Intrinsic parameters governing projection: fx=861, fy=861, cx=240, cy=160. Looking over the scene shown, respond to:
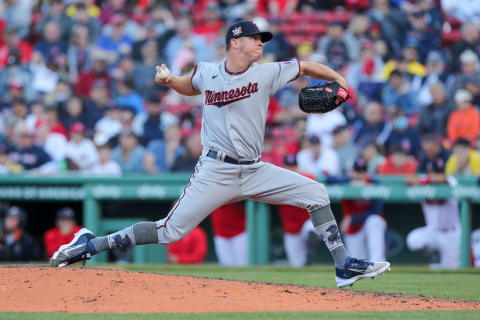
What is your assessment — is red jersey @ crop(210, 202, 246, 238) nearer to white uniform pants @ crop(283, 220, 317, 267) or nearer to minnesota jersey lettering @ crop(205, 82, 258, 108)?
white uniform pants @ crop(283, 220, 317, 267)

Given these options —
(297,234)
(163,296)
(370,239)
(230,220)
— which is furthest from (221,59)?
(163,296)

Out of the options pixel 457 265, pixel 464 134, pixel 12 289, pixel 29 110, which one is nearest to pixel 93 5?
pixel 29 110

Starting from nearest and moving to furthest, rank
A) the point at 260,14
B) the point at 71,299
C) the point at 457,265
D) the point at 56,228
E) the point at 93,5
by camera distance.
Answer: the point at 71,299
the point at 457,265
the point at 56,228
the point at 260,14
the point at 93,5

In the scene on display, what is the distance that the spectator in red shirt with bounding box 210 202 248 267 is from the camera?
1006 centimetres

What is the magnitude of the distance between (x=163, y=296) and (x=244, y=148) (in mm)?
1059

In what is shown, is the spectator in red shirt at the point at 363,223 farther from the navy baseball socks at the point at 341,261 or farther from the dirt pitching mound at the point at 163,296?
the dirt pitching mound at the point at 163,296

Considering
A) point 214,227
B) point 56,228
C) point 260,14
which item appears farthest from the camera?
point 260,14

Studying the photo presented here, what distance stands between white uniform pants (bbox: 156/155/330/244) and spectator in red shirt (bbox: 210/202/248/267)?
4.49 metres

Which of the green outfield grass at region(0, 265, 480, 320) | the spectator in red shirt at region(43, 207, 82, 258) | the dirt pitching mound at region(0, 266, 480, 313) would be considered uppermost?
the spectator in red shirt at region(43, 207, 82, 258)

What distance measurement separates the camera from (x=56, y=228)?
1093cm

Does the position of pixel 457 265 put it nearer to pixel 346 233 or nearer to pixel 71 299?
pixel 346 233

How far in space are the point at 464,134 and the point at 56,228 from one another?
5269mm

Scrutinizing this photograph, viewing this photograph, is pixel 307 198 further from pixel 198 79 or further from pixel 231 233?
pixel 231 233

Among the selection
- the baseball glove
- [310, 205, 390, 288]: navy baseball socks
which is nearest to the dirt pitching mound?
[310, 205, 390, 288]: navy baseball socks
